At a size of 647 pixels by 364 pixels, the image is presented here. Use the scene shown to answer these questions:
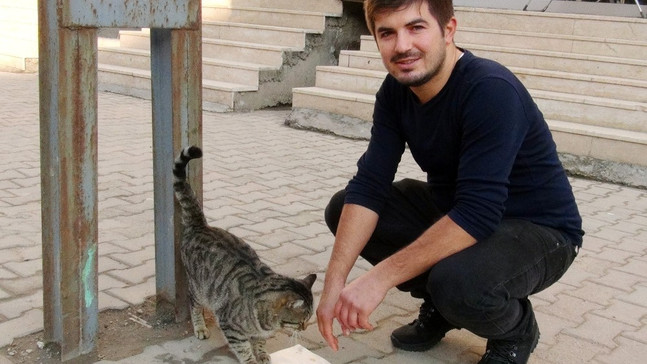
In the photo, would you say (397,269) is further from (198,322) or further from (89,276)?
(89,276)

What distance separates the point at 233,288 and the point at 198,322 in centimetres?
27

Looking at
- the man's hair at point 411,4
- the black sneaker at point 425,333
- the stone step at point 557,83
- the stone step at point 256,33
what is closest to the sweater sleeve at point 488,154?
the man's hair at point 411,4

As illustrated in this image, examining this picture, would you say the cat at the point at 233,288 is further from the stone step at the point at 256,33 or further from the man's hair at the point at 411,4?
the stone step at the point at 256,33

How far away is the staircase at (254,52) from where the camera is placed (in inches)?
348

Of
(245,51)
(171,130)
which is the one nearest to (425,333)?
(171,130)

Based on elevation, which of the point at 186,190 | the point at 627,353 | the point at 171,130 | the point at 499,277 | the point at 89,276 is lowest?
the point at 627,353

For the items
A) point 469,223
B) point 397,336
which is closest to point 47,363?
A: point 397,336

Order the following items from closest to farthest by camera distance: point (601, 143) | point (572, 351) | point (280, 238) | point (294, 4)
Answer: point (572, 351)
point (280, 238)
point (601, 143)
point (294, 4)

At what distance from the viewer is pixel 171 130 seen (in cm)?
281

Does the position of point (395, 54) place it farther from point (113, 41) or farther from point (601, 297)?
point (113, 41)

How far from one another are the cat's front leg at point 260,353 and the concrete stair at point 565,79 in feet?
14.3

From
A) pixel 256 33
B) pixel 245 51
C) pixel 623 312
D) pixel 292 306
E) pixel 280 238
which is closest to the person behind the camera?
pixel 292 306

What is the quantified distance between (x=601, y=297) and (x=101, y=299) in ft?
8.27

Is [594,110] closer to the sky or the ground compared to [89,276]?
closer to the sky
